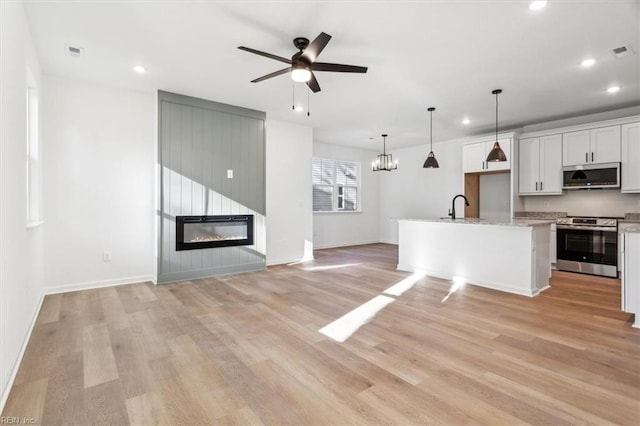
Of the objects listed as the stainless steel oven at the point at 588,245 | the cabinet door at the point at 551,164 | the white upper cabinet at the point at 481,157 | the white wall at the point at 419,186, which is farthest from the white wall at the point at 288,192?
the stainless steel oven at the point at 588,245

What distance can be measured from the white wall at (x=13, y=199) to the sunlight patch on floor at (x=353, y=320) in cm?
223

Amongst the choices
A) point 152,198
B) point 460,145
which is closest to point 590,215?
point 460,145

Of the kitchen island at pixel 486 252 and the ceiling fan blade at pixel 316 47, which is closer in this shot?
the ceiling fan blade at pixel 316 47

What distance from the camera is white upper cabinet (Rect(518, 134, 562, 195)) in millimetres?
5816

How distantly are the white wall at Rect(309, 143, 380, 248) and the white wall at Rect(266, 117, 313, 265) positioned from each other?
161 cm

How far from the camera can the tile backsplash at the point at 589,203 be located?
537 centimetres

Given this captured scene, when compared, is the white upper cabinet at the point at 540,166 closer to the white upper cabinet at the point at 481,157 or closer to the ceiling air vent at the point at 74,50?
the white upper cabinet at the point at 481,157

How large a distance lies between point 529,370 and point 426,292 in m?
1.94

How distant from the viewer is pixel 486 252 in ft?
14.5

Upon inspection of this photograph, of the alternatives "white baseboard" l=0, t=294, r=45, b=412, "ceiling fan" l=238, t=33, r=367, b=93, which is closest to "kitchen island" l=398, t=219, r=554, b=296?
"ceiling fan" l=238, t=33, r=367, b=93

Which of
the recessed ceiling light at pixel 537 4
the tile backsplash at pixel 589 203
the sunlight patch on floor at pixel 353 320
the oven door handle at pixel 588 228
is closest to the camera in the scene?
the recessed ceiling light at pixel 537 4

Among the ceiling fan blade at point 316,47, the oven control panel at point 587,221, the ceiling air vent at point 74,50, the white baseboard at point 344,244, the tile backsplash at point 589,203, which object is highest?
the ceiling air vent at point 74,50

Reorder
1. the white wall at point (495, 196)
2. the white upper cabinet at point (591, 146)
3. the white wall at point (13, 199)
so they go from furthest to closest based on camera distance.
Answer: the white wall at point (495, 196) < the white upper cabinet at point (591, 146) < the white wall at point (13, 199)

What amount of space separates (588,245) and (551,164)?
160 cm
